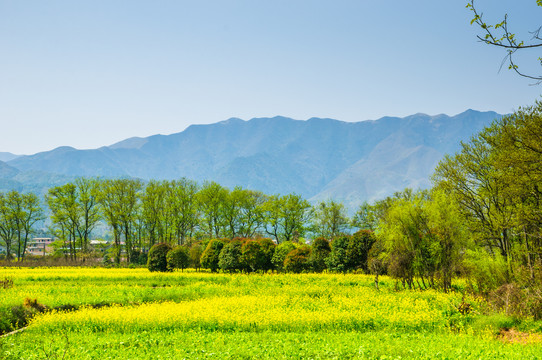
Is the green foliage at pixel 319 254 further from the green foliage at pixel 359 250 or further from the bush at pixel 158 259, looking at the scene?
the bush at pixel 158 259

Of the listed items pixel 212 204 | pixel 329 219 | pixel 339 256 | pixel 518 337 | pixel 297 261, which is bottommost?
pixel 518 337

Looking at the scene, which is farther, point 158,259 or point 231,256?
point 158,259

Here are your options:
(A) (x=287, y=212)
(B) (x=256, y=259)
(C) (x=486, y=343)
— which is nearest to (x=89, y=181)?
(A) (x=287, y=212)

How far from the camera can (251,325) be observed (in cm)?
1981

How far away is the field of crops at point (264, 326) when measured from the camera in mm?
14094

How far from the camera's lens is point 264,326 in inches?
776

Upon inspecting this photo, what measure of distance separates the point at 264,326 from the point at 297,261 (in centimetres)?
2715

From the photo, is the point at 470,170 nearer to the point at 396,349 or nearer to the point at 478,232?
the point at 478,232

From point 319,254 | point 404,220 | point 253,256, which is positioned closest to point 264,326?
point 404,220

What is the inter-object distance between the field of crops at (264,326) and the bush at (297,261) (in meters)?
13.9

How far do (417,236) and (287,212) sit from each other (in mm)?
47207

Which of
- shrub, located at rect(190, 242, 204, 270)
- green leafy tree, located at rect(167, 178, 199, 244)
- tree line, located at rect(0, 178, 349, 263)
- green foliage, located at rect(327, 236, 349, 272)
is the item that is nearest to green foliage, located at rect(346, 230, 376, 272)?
green foliage, located at rect(327, 236, 349, 272)

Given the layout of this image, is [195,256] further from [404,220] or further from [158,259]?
[404,220]

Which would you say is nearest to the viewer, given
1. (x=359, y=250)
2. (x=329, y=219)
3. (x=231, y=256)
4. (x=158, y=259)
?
(x=359, y=250)
